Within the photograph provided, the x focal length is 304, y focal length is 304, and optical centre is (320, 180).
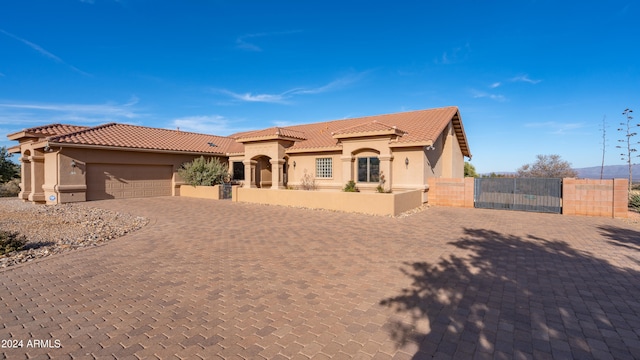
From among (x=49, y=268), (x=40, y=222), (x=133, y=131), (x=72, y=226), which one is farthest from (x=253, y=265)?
(x=133, y=131)

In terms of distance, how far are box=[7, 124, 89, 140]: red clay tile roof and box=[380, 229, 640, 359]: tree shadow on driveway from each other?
22.1m

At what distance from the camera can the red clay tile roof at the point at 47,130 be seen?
1781 cm

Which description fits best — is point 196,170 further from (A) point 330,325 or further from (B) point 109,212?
(A) point 330,325

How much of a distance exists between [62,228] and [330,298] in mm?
10502

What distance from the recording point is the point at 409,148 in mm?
17234

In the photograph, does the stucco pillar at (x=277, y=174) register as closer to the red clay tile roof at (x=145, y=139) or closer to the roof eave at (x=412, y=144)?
the red clay tile roof at (x=145, y=139)

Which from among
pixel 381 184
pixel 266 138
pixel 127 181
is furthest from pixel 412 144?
pixel 127 181

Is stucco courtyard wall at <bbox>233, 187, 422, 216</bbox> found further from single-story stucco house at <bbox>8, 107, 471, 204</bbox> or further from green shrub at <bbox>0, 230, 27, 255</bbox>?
green shrub at <bbox>0, 230, 27, 255</bbox>

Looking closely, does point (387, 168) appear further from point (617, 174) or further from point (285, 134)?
point (617, 174)

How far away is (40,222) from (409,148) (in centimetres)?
1694

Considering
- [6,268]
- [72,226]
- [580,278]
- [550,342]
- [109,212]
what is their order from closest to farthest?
1. [550,342]
2. [580,278]
3. [6,268]
4. [72,226]
5. [109,212]

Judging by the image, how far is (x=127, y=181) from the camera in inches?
784

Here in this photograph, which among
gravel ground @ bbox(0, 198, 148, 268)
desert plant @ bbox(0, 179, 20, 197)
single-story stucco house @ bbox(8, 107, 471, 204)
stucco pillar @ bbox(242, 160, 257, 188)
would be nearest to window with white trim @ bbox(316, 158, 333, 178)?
single-story stucco house @ bbox(8, 107, 471, 204)

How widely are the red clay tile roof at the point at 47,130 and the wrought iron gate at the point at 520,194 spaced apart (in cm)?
2500
